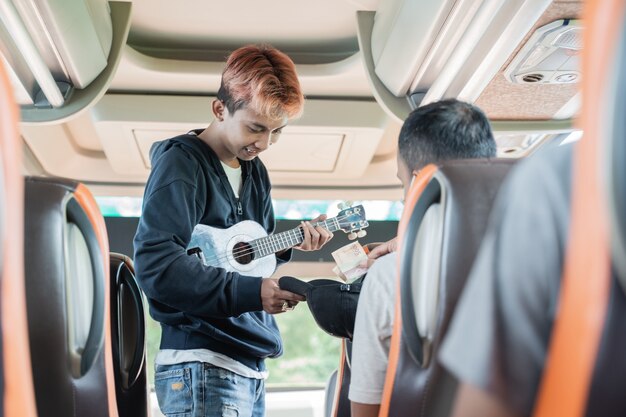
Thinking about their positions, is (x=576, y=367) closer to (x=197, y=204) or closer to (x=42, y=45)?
(x=197, y=204)

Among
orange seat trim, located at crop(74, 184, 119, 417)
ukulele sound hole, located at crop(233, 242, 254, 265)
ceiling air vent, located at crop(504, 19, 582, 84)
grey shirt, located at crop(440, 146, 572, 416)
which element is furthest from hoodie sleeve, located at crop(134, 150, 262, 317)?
ceiling air vent, located at crop(504, 19, 582, 84)

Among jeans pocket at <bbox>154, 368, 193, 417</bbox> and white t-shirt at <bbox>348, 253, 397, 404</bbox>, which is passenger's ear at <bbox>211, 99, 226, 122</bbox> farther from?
white t-shirt at <bbox>348, 253, 397, 404</bbox>

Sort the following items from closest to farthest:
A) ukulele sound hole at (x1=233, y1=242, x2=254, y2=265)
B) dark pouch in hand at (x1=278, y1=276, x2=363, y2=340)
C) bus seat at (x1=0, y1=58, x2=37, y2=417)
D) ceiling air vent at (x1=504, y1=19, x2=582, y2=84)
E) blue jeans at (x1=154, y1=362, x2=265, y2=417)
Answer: bus seat at (x1=0, y1=58, x2=37, y2=417)
dark pouch in hand at (x1=278, y1=276, x2=363, y2=340)
blue jeans at (x1=154, y1=362, x2=265, y2=417)
ukulele sound hole at (x1=233, y1=242, x2=254, y2=265)
ceiling air vent at (x1=504, y1=19, x2=582, y2=84)

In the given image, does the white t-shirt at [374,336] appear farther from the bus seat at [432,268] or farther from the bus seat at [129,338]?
the bus seat at [129,338]

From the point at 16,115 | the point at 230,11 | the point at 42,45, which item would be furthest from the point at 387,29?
the point at 16,115

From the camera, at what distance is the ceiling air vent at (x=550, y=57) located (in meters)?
3.00

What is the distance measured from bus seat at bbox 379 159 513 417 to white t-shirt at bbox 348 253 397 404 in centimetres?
13

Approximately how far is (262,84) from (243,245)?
0.52 metres

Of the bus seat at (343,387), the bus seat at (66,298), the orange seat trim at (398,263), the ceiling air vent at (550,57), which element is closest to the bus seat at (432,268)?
the orange seat trim at (398,263)

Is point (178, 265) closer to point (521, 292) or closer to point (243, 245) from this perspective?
point (243, 245)

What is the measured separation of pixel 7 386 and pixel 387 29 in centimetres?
296

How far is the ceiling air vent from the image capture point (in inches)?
118

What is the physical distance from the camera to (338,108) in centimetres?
457

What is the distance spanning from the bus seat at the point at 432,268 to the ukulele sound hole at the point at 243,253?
3.50 feet
